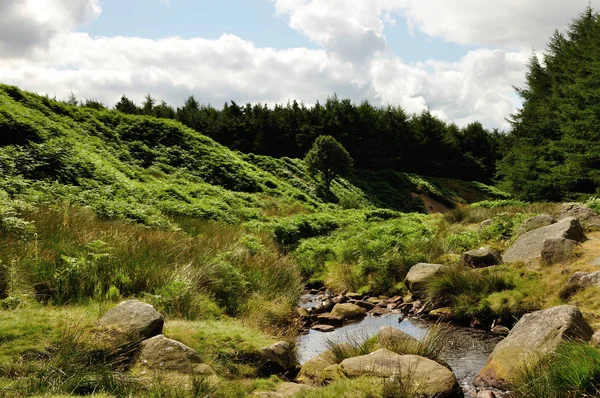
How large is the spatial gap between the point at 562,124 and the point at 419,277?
56.6ft

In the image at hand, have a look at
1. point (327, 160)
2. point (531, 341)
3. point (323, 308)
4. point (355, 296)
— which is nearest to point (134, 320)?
point (531, 341)

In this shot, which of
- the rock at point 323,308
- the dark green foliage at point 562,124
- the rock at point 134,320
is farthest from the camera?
the dark green foliage at point 562,124

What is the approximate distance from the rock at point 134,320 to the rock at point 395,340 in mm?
3021

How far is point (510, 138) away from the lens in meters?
38.6

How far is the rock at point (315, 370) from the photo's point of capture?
5983mm

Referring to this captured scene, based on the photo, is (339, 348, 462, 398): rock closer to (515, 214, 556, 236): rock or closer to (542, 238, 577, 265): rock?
(542, 238, 577, 265): rock

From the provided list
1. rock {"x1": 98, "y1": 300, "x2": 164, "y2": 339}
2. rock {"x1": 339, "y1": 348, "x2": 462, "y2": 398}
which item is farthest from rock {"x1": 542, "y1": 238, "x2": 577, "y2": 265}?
rock {"x1": 98, "y1": 300, "x2": 164, "y2": 339}

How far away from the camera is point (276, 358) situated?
6215 mm

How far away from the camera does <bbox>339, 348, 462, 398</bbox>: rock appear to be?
5.34m

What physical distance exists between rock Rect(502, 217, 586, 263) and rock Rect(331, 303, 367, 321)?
13.1ft

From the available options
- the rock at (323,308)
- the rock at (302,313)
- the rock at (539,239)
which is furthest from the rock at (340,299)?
the rock at (539,239)

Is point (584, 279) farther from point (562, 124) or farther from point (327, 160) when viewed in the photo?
point (327, 160)

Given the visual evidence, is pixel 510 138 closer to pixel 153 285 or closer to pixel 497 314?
pixel 497 314

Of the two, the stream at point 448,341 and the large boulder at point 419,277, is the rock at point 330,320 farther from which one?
the large boulder at point 419,277
